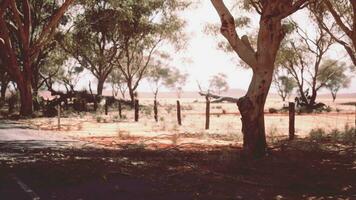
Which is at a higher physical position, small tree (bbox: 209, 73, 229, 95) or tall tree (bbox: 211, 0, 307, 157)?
small tree (bbox: 209, 73, 229, 95)

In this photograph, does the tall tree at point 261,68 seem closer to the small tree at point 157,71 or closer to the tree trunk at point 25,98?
the tree trunk at point 25,98

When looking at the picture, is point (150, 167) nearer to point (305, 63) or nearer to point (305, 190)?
point (305, 190)

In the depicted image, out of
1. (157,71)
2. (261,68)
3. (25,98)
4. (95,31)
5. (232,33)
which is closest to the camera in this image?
(261,68)

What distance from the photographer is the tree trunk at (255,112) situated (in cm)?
1223

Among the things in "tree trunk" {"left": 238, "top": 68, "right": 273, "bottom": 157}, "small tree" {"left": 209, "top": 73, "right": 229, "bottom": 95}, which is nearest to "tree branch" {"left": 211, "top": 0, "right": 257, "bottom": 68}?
"tree trunk" {"left": 238, "top": 68, "right": 273, "bottom": 157}

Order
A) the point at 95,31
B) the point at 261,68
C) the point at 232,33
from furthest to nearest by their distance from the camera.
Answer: the point at 95,31, the point at 232,33, the point at 261,68

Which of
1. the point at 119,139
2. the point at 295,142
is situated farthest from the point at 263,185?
the point at 119,139

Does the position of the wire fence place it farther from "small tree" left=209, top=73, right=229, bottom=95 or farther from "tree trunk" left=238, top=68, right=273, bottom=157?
"small tree" left=209, top=73, right=229, bottom=95

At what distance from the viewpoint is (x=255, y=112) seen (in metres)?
12.3

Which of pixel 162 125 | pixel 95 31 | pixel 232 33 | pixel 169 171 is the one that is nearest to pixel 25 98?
pixel 162 125

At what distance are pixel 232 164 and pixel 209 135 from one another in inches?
313

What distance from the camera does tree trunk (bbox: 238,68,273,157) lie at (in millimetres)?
12234

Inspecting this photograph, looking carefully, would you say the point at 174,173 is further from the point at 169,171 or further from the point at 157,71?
the point at 157,71

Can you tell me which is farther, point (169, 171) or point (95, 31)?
point (95, 31)
